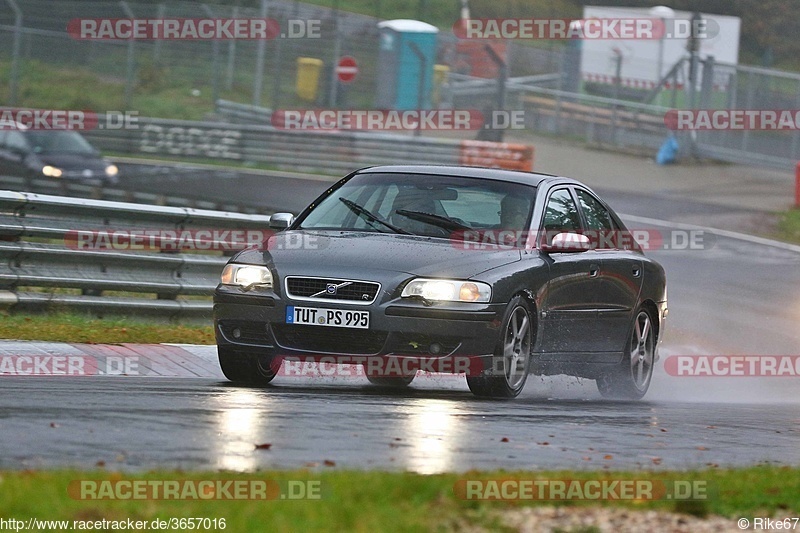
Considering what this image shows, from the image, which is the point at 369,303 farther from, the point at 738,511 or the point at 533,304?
the point at 738,511

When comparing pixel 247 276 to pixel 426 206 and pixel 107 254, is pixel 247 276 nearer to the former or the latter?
pixel 426 206

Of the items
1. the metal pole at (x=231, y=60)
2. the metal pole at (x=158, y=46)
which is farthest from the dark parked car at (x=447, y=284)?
the metal pole at (x=231, y=60)

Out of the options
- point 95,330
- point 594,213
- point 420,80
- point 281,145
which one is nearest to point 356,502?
point 594,213

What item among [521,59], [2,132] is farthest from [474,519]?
[521,59]

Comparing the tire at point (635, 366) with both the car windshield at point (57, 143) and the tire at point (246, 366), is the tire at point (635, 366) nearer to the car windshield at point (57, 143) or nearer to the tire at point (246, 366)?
the tire at point (246, 366)

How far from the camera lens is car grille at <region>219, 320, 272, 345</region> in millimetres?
9047

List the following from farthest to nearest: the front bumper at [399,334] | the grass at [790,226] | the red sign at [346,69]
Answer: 1. the red sign at [346,69]
2. the grass at [790,226]
3. the front bumper at [399,334]

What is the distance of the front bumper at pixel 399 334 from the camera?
8797 mm

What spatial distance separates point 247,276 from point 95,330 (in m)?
3.07

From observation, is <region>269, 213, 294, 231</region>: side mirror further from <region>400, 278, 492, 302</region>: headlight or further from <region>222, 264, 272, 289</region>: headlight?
<region>400, 278, 492, 302</region>: headlight

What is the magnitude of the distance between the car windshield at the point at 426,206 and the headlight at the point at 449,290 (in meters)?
0.78

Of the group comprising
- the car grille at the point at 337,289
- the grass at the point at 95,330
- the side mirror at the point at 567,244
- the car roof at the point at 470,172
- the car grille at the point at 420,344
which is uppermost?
the car roof at the point at 470,172

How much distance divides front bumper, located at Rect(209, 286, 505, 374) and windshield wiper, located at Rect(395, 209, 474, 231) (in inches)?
36.4

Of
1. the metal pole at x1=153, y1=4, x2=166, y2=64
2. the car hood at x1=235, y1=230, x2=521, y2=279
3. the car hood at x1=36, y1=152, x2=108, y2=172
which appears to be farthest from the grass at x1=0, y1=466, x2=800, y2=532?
the metal pole at x1=153, y1=4, x2=166, y2=64
